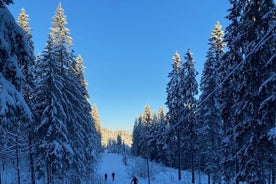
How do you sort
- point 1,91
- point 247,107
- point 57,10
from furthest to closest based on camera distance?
1. point 57,10
2. point 247,107
3. point 1,91

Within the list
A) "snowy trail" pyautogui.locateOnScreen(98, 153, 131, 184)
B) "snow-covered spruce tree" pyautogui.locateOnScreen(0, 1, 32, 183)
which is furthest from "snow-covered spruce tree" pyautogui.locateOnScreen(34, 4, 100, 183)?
"snow-covered spruce tree" pyautogui.locateOnScreen(0, 1, 32, 183)

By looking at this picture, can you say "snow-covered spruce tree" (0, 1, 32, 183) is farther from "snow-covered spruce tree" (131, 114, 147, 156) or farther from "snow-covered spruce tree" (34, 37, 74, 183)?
"snow-covered spruce tree" (131, 114, 147, 156)

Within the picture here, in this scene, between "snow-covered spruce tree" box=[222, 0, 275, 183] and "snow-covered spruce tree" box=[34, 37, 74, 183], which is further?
"snow-covered spruce tree" box=[34, 37, 74, 183]

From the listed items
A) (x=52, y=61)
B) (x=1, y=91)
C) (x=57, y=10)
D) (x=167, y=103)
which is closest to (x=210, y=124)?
(x=167, y=103)

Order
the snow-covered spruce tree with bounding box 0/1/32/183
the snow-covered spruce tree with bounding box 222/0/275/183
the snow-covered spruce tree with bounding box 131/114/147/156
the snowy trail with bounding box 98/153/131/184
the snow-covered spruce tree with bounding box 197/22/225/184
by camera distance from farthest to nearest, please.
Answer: the snow-covered spruce tree with bounding box 131/114/147/156 → the snowy trail with bounding box 98/153/131/184 → the snow-covered spruce tree with bounding box 197/22/225/184 → the snow-covered spruce tree with bounding box 222/0/275/183 → the snow-covered spruce tree with bounding box 0/1/32/183

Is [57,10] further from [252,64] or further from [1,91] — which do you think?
[1,91]

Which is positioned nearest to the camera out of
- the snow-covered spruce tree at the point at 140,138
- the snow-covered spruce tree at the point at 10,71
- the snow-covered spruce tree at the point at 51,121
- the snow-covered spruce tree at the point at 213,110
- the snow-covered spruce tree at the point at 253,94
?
the snow-covered spruce tree at the point at 10,71

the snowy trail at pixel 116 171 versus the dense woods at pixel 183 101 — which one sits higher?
the dense woods at pixel 183 101

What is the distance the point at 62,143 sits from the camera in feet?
80.1

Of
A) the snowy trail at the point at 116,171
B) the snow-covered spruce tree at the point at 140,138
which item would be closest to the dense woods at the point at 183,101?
the snowy trail at the point at 116,171

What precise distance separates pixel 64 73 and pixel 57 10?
25.7ft

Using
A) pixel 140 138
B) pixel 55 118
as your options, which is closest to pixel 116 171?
pixel 140 138

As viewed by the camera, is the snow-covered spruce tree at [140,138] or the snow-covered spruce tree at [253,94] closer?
the snow-covered spruce tree at [253,94]

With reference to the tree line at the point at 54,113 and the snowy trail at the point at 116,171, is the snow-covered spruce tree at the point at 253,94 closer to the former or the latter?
the tree line at the point at 54,113
